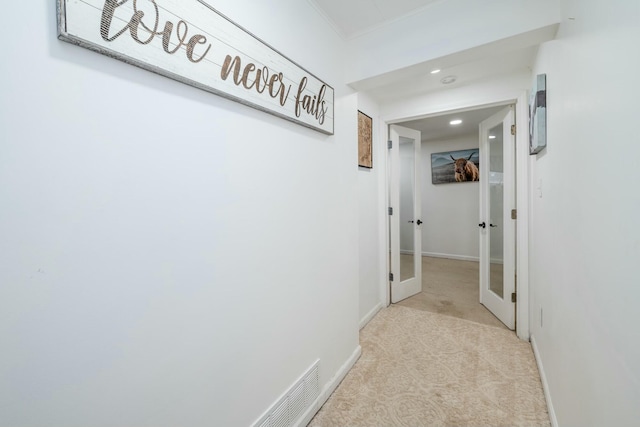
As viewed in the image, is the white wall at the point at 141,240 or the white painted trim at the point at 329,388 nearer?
the white wall at the point at 141,240

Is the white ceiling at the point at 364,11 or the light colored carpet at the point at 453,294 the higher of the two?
the white ceiling at the point at 364,11

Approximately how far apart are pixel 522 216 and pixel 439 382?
1.62 m

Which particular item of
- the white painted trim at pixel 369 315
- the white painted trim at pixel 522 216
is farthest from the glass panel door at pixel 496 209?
the white painted trim at pixel 369 315

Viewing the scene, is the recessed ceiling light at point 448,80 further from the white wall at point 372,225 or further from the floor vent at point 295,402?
the floor vent at point 295,402

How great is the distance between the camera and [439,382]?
1.84 m

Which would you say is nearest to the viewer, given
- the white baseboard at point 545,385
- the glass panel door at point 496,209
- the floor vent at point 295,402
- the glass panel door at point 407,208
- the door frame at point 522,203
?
the floor vent at point 295,402

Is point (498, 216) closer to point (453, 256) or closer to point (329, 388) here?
point (329, 388)

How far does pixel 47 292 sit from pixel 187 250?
1.17 feet

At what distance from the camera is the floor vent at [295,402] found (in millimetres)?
1275

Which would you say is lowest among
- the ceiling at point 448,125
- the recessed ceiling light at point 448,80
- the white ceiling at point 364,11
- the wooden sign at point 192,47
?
the wooden sign at point 192,47

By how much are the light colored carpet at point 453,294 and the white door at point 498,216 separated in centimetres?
15

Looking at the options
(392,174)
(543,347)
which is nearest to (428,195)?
(392,174)

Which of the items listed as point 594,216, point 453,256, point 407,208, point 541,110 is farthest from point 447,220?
point 594,216

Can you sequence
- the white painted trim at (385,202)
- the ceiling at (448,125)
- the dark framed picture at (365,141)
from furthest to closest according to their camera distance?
the ceiling at (448,125) → the white painted trim at (385,202) → the dark framed picture at (365,141)
